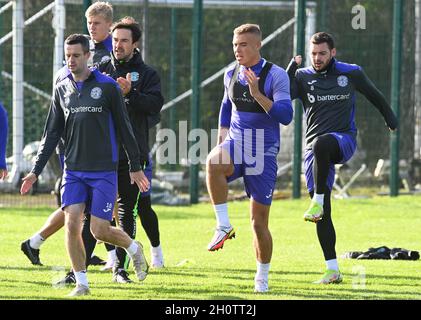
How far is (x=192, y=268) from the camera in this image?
1151 cm

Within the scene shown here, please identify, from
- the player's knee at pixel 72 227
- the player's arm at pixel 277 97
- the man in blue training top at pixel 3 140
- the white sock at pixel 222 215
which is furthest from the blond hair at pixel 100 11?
the player's knee at pixel 72 227

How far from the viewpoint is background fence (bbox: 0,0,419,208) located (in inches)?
734

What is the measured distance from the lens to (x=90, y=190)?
30.2 ft

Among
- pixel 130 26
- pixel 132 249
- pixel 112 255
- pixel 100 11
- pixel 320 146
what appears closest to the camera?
pixel 132 249

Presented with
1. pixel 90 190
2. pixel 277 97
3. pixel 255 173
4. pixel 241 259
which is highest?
pixel 277 97

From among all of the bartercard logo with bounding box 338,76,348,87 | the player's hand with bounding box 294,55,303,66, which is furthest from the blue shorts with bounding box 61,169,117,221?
the bartercard logo with bounding box 338,76,348,87

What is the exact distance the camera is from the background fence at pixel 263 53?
1866 cm

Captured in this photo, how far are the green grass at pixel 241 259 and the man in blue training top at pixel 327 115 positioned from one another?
1.98 ft

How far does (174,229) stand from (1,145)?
5348 millimetres

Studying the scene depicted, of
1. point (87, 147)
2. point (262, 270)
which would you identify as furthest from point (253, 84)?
point (262, 270)

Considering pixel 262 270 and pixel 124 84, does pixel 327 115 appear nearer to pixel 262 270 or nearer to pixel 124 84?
pixel 262 270

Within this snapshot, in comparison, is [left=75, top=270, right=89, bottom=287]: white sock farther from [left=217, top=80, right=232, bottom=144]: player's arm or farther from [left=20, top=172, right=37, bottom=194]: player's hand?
[left=217, top=80, right=232, bottom=144]: player's arm

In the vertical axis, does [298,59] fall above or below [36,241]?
above

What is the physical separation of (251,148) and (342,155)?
1193 millimetres
